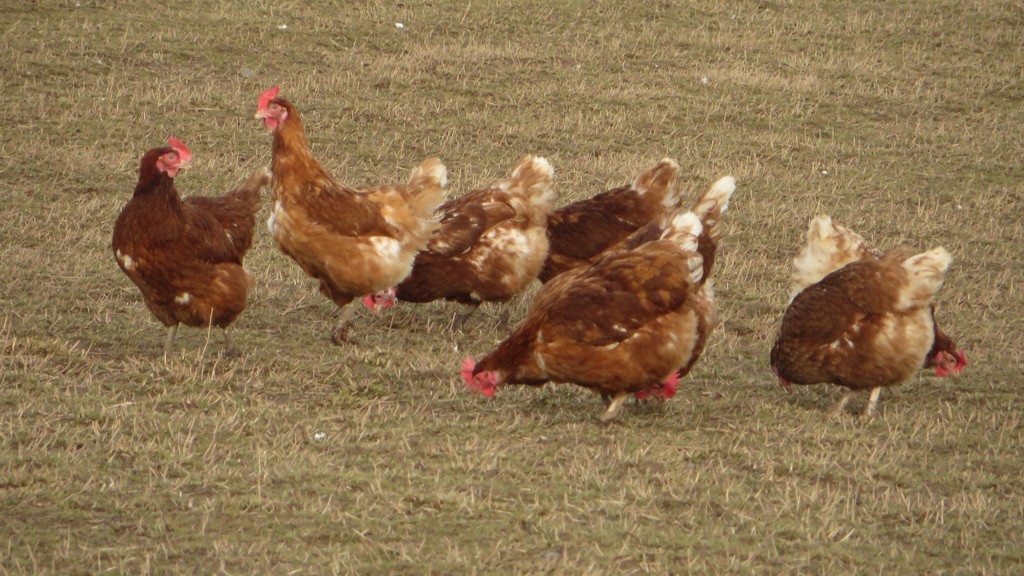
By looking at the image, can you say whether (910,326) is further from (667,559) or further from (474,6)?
(474,6)

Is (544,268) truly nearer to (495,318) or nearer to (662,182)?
(495,318)

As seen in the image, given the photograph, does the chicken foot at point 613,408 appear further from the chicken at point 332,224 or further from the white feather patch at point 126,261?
the white feather patch at point 126,261

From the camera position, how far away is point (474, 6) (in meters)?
17.8

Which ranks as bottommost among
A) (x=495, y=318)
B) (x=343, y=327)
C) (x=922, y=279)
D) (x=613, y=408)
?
(x=495, y=318)

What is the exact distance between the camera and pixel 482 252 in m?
9.23

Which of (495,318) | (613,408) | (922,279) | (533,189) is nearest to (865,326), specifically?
(922,279)

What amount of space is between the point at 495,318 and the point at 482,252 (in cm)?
89

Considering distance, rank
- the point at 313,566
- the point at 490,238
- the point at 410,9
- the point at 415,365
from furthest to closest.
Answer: the point at 410,9 → the point at 490,238 → the point at 415,365 → the point at 313,566

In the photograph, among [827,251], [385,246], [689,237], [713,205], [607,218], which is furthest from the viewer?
[607,218]

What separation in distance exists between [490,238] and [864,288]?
2.85 m

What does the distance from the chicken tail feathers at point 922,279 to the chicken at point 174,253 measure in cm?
413

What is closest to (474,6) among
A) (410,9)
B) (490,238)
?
(410,9)

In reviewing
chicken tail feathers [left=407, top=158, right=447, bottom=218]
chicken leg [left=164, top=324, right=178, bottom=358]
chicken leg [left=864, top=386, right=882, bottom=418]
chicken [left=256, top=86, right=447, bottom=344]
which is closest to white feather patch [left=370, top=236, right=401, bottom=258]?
chicken [left=256, top=86, right=447, bottom=344]

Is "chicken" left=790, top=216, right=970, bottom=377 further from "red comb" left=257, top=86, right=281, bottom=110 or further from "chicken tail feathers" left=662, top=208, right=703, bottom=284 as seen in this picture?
"red comb" left=257, top=86, right=281, bottom=110
